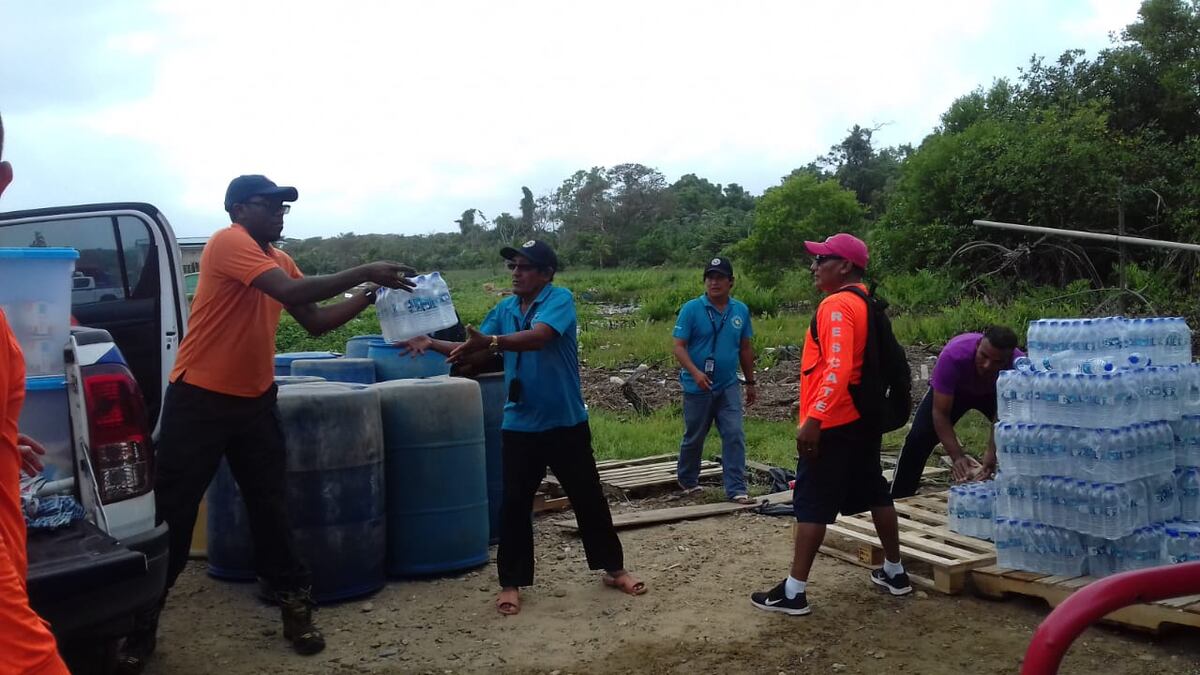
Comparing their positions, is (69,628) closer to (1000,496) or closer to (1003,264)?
(1000,496)

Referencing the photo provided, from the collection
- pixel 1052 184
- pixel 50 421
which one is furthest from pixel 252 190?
pixel 1052 184

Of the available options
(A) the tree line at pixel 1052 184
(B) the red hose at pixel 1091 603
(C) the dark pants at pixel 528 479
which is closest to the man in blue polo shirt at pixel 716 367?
(C) the dark pants at pixel 528 479

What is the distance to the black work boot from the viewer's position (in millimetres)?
4590

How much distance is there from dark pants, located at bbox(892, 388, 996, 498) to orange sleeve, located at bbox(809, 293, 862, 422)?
1.62 metres

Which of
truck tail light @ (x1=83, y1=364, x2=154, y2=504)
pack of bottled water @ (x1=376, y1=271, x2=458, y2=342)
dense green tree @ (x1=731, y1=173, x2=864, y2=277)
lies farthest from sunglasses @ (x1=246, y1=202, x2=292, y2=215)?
dense green tree @ (x1=731, y1=173, x2=864, y2=277)

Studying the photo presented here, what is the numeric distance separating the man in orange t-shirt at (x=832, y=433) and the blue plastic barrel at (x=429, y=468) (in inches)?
68.2

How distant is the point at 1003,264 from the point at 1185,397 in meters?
15.0

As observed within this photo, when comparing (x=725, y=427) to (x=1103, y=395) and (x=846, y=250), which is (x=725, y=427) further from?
(x=1103, y=395)

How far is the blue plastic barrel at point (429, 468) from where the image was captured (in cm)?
552

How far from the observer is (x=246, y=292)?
4441 mm

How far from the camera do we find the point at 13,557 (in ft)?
7.00

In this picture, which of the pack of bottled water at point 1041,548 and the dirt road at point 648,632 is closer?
the dirt road at point 648,632

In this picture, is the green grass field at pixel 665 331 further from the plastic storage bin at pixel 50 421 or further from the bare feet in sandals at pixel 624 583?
the plastic storage bin at pixel 50 421

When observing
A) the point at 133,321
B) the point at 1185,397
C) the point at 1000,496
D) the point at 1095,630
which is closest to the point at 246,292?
the point at 133,321
